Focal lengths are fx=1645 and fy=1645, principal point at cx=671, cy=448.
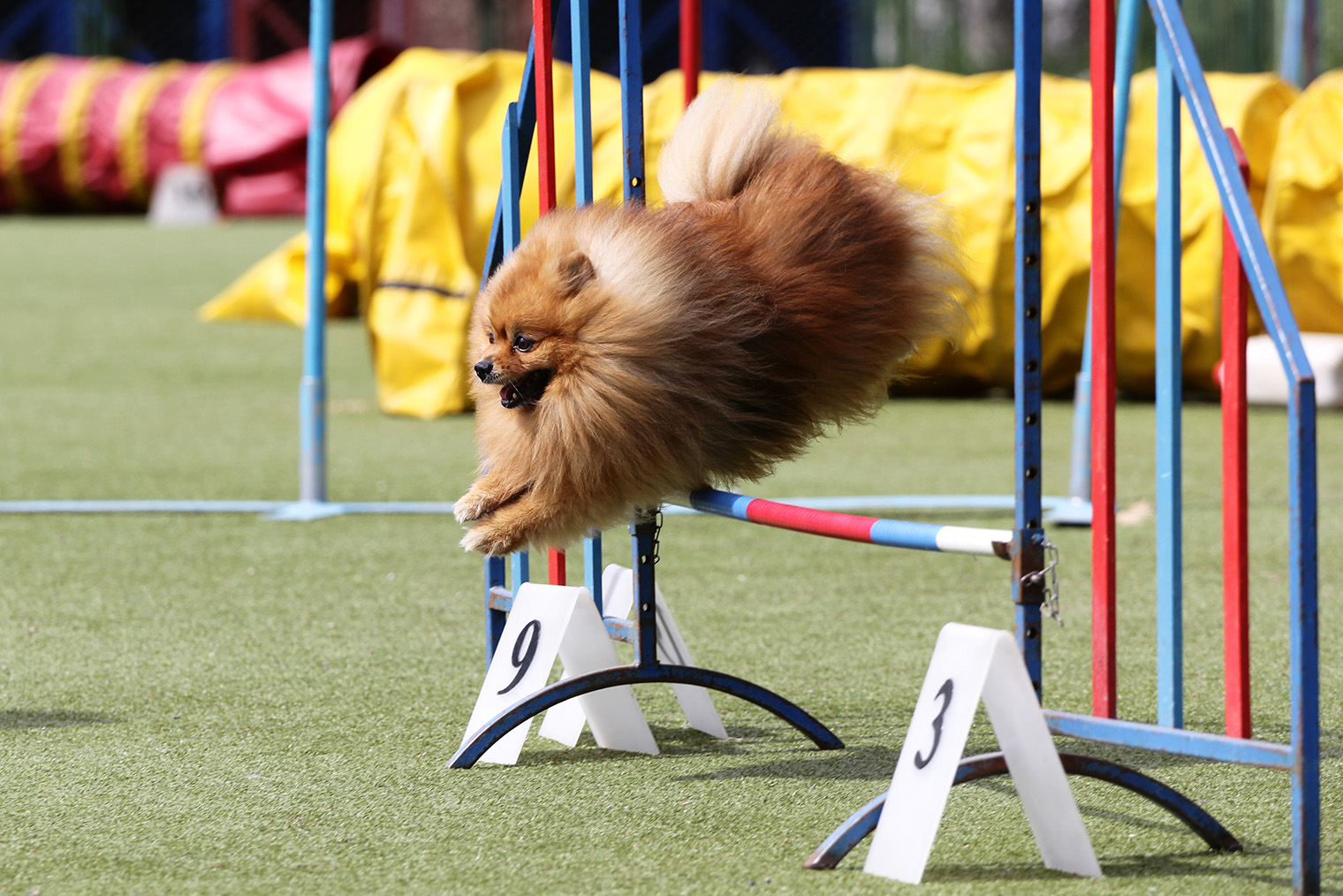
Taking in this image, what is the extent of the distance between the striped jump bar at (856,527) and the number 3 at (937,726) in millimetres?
157

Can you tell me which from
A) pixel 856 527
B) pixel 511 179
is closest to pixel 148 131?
pixel 511 179

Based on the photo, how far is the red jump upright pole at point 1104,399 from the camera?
187 cm

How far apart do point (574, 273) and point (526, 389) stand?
0.53ft

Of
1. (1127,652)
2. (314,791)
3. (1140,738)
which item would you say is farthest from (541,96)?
(1127,652)

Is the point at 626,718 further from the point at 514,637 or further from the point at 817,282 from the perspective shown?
the point at 817,282

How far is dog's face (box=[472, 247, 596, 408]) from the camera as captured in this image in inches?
79.9

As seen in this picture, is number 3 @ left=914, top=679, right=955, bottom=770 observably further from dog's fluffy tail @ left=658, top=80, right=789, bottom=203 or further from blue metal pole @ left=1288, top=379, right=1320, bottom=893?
dog's fluffy tail @ left=658, top=80, right=789, bottom=203

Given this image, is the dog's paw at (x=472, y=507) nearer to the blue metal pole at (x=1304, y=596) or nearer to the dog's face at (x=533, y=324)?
the dog's face at (x=533, y=324)

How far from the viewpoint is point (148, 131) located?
1488 cm

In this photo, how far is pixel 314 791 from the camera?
7.30 ft

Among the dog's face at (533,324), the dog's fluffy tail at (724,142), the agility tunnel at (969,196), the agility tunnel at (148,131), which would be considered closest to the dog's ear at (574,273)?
the dog's face at (533,324)

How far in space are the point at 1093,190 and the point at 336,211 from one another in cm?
649

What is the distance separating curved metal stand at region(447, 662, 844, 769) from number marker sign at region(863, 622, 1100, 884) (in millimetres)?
568

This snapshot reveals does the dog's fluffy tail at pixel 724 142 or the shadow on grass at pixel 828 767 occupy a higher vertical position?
the dog's fluffy tail at pixel 724 142
